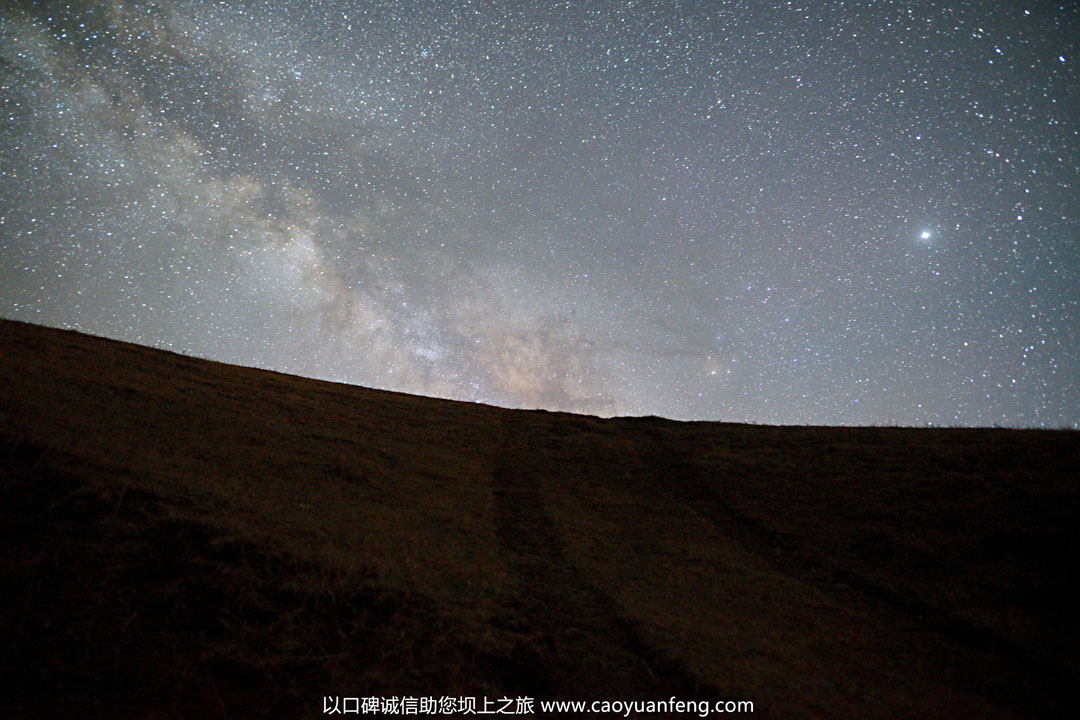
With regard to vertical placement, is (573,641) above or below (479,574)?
below

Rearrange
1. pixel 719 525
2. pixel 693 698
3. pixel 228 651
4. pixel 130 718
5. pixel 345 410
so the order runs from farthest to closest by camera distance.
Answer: pixel 345 410
pixel 719 525
pixel 693 698
pixel 228 651
pixel 130 718

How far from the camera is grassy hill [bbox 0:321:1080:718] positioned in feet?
18.9

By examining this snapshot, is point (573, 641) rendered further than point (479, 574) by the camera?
No

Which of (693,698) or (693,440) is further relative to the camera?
(693,440)

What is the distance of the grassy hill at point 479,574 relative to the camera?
18.9ft

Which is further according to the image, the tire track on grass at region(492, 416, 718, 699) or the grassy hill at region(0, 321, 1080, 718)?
the tire track on grass at region(492, 416, 718, 699)

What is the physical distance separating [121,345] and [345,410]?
14.9 metres

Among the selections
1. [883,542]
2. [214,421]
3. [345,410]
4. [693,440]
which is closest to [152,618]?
[214,421]

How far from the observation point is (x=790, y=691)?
661 centimetres

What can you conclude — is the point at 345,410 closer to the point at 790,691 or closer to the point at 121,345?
the point at 121,345

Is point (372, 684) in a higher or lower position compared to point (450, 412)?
lower

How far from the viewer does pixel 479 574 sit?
9594mm

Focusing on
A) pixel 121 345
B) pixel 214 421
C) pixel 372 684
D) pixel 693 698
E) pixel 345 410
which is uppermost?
pixel 121 345

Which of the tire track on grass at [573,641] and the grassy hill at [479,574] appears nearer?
the grassy hill at [479,574]
